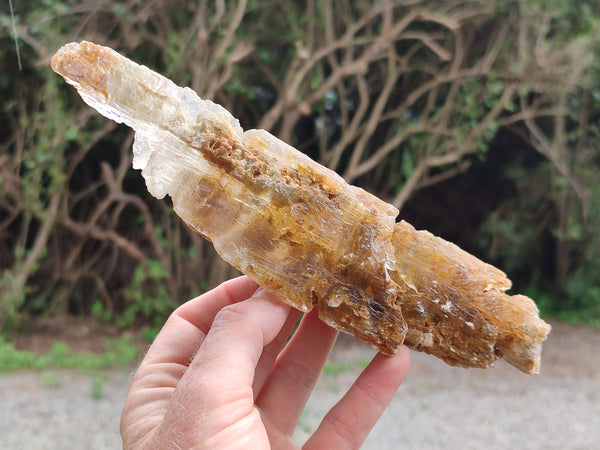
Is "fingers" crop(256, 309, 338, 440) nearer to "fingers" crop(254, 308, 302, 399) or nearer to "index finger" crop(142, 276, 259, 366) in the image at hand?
"fingers" crop(254, 308, 302, 399)

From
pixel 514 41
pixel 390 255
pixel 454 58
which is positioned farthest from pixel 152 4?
pixel 390 255

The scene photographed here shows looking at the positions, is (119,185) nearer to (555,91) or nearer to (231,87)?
(231,87)

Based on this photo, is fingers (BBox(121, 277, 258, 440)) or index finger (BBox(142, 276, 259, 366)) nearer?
fingers (BBox(121, 277, 258, 440))

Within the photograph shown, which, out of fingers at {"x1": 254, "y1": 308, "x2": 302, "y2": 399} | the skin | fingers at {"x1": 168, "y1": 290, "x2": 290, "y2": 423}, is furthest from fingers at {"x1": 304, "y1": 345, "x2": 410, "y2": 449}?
fingers at {"x1": 168, "y1": 290, "x2": 290, "y2": 423}

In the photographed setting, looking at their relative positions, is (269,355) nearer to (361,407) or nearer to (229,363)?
(361,407)

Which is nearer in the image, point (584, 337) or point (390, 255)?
point (390, 255)

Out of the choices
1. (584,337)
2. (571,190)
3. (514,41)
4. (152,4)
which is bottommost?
(584,337)
